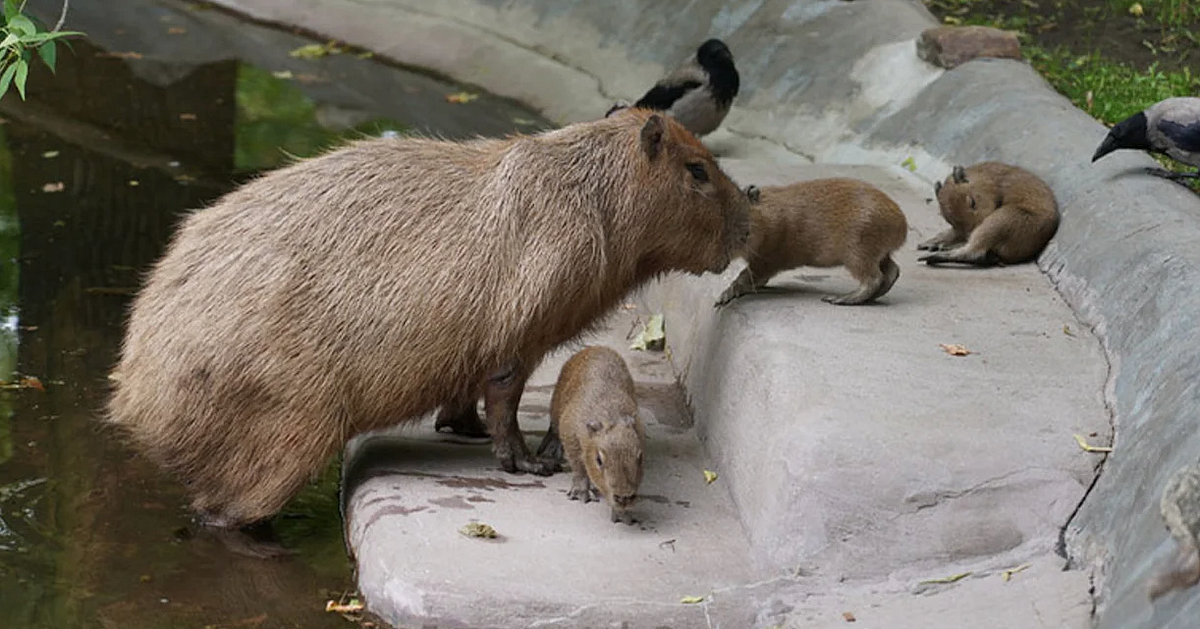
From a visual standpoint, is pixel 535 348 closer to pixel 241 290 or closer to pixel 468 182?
pixel 468 182

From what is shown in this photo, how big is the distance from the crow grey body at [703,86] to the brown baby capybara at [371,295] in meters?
4.07

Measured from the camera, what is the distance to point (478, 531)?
5.37 m

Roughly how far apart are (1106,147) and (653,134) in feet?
7.74

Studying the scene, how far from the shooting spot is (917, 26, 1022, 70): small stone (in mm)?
9258

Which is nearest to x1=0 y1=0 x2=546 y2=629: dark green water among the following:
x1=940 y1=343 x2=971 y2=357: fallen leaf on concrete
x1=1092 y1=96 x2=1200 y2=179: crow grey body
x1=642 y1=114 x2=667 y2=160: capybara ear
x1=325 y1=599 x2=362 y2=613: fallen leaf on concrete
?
x1=325 y1=599 x2=362 y2=613: fallen leaf on concrete

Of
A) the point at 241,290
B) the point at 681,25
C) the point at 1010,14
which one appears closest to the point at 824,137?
the point at 681,25

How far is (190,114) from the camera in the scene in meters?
10.9

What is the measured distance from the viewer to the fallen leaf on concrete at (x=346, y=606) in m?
5.30

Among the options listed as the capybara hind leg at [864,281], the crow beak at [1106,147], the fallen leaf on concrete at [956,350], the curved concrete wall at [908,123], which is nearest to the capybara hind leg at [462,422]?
the curved concrete wall at [908,123]

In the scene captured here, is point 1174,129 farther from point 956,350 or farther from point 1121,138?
point 956,350

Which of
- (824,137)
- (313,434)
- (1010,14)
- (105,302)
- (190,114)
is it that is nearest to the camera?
(313,434)

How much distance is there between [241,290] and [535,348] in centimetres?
105

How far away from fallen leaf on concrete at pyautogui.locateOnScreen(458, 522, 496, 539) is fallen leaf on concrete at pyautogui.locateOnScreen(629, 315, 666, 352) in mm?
2114

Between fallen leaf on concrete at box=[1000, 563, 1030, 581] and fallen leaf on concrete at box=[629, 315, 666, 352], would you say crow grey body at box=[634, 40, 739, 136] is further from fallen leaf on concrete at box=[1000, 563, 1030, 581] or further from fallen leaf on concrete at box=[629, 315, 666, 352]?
fallen leaf on concrete at box=[1000, 563, 1030, 581]
